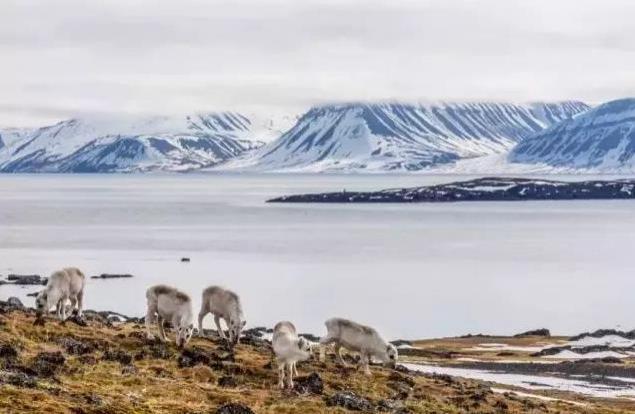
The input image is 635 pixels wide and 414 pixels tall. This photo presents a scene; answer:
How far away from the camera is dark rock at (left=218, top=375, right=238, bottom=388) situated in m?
22.1

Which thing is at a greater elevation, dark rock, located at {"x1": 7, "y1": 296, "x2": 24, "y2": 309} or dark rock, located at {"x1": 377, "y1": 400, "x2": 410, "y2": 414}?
dark rock, located at {"x1": 7, "y1": 296, "x2": 24, "y2": 309}

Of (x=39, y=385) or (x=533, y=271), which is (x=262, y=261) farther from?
(x=39, y=385)

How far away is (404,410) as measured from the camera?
70.9 ft

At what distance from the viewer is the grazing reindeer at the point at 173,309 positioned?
26938mm

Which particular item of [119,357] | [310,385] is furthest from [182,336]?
[310,385]

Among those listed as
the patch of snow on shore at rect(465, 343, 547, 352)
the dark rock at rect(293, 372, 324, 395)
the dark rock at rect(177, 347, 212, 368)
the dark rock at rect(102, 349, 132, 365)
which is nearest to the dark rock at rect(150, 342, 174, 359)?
the dark rock at rect(177, 347, 212, 368)

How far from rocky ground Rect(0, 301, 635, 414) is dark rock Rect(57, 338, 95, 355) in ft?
0.11

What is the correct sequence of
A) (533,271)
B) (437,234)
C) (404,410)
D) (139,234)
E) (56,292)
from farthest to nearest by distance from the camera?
1. (437,234)
2. (139,234)
3. (533,271)
4. (56,292)
5. (404,410)

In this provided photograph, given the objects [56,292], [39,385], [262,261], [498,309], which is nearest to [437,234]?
[262,261]

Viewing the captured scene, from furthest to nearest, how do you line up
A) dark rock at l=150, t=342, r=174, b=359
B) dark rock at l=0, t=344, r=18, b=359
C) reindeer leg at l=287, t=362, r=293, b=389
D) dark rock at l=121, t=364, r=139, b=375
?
dark rock at l=150, t=342, r=174, b=359 → reindeer leg at l=287, t=362, r=293, b=389 → dark rock at l=121, t=364, r=139, b=375 → dark rock at l=0, t=344, r=18, b=359

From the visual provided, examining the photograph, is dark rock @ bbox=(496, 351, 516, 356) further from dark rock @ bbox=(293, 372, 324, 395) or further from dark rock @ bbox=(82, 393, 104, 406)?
dark rock @ bbox=(82, 393, 104, 406)

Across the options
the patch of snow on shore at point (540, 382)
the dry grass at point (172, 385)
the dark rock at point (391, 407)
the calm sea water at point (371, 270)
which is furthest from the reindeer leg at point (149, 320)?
the calm sea water at point (371, 270)

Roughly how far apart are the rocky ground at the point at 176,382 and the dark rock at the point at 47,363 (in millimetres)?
23

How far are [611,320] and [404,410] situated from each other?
6934cm
